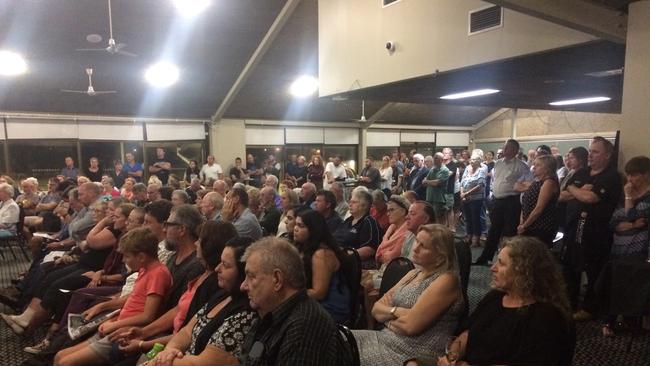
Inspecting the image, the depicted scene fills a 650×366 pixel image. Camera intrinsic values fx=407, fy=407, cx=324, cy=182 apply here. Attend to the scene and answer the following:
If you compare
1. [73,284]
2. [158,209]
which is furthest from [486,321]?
[73,284]

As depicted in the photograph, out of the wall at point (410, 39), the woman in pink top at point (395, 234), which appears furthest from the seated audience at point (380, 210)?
the wall at point (410, 39)

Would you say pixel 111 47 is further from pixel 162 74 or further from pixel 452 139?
pixel 452 139

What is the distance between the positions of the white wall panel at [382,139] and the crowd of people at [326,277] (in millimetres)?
7648

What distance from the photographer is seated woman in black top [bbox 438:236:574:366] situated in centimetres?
142

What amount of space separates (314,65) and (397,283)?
656 centimetres

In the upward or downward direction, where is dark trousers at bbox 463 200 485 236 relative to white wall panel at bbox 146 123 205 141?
downward

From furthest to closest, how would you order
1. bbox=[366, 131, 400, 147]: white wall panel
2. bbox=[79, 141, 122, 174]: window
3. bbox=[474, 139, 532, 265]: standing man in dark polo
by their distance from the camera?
bbox=[366, 131, 400, 147]: white wall panel < bbox=[79, 141, 122, 174]: window < bbox=[474, 139, 532, 265]: standing man in dark polo

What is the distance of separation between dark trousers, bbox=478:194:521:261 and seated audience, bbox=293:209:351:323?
96.7 inches

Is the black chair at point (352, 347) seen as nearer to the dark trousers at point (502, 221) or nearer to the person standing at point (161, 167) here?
the dark trousers at point (502, 221)

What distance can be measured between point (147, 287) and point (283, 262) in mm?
1162

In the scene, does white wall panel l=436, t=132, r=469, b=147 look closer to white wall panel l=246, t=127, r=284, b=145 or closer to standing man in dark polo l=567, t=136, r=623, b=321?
white wall panel l=246, t=127, r=284, b=145

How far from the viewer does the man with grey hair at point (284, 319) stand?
4.04ft

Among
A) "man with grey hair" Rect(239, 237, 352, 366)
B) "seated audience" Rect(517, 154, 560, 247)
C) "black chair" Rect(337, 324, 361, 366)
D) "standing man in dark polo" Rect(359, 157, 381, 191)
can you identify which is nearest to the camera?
"man with grey hair" Rect(239, 237, 352, 366)

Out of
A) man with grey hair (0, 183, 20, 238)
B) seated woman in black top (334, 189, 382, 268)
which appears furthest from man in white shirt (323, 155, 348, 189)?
man with grey hair (0, 183, 20, 238)
